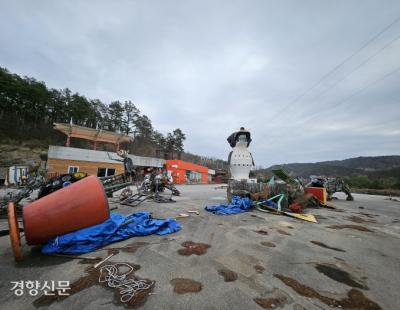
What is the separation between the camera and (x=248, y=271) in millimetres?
2596

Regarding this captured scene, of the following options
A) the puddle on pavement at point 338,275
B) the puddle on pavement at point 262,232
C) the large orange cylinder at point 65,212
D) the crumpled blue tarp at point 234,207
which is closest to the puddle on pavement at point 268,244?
the puddle on pavement at point 262,232

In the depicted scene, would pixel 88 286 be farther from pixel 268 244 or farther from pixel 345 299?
pixel 268 244

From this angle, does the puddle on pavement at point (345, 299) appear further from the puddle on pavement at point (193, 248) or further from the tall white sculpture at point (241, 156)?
the tall white sculpture at point (241, 156)

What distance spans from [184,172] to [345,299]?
2953 cm

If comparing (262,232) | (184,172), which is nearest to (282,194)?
(262,232)

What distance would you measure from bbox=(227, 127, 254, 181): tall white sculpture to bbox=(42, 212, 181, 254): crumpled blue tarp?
12.9 meters

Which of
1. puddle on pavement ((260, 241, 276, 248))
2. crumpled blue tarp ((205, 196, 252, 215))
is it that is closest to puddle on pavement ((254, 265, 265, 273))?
puddle on pavement ((260, 241, 276, 248))

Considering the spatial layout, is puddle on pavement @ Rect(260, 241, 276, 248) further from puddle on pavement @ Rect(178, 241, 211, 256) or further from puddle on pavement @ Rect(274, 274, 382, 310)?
puddle on pavement @ Rect(274, 274, 382, 310)

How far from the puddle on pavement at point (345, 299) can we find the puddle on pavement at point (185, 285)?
122 centimetres

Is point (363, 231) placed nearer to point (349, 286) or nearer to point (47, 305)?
point (349, 286)

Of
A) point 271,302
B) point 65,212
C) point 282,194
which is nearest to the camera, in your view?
point 271,302

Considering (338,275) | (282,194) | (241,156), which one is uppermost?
(241,156)

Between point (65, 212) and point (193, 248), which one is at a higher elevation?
point (65, 212)

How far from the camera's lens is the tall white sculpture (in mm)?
16828
